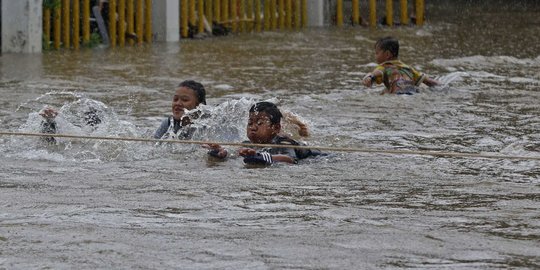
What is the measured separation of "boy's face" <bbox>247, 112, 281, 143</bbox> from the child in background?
2.48 ft

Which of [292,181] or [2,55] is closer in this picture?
[292,181]

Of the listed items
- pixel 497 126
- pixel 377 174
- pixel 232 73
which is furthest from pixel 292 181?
pixel 232 73

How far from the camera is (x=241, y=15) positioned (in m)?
22.5

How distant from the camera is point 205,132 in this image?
9820mm

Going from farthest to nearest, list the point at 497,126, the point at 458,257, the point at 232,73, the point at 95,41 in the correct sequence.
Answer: the point at 95,41 → the point at 232,73 → the point at 497,126 → the point at 458,257

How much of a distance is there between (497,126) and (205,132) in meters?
2.71

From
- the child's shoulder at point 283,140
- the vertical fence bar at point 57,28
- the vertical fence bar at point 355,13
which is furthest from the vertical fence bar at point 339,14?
the child's shoulder at point 283,140

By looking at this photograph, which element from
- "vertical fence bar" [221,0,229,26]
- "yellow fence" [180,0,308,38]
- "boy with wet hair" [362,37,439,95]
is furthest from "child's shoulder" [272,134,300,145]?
"vertical fence bar" [221,0,229,26]

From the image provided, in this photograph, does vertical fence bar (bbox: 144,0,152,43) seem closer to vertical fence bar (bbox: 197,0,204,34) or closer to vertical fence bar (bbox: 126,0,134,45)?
vertical fence bar (bbox: 126,0,134,45)

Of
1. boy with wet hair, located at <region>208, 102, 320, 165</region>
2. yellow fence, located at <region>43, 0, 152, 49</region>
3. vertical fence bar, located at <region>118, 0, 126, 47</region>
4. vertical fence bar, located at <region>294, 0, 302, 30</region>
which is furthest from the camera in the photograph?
vertical fence bar, located at <region>294, 0, 302, 30</region>

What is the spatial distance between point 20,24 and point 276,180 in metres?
10.3

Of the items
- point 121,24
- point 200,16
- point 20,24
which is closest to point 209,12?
point 200,16

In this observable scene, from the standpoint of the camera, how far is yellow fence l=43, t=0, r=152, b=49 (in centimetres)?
1827

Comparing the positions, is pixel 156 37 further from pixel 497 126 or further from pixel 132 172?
pixel 132 172
